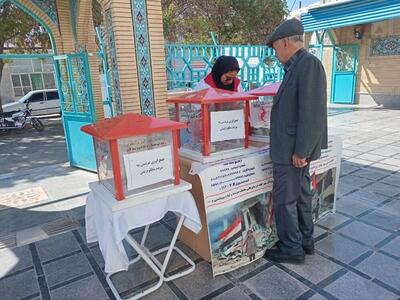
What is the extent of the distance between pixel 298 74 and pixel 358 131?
231 inches

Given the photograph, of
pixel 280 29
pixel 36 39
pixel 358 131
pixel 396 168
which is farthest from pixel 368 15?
pixel 36 39

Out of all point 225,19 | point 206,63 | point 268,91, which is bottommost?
point 268,91

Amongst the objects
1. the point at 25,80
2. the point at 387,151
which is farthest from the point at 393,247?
the point at 25,80

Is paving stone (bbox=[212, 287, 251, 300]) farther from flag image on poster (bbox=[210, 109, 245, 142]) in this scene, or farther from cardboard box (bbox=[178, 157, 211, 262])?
flag image on poster (bbox=[210, 109, 245, 142])

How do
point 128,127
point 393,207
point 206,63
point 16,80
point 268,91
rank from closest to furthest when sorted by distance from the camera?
point 128,127, point 268,91, point 393,207, point 206,63, point 16,80

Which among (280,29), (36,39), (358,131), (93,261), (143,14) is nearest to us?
(280,29)

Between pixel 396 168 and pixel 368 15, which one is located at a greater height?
pixel 368 15

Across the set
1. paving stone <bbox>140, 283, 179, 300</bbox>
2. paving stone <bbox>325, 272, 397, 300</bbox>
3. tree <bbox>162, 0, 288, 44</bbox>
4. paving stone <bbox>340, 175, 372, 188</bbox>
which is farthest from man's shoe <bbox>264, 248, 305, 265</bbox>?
tree <bbox>162, 0, 288, 44</bbox>

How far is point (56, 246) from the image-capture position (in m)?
2.89

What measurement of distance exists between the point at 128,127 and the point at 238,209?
3.40ft

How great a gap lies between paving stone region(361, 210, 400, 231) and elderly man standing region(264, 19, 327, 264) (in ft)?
3.10

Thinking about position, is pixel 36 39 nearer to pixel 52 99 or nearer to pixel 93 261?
pixel 52 99

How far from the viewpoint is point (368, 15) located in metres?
8.73

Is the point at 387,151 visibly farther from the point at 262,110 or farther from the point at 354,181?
the point at 262,110
